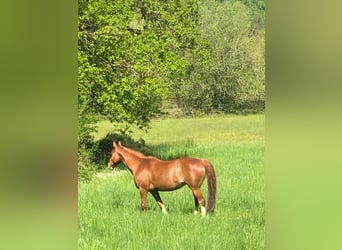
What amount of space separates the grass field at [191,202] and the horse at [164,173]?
1.2 inches

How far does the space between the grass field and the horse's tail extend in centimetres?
3

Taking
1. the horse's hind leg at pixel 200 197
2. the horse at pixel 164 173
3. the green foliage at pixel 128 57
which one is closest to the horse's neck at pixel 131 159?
the horse at pixel 164 173

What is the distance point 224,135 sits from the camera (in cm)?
261

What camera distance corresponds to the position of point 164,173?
2.67m

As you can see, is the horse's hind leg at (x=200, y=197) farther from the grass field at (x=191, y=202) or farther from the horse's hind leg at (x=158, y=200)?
the horse's hind leg at (x=158, y=200)

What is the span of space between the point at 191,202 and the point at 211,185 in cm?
15

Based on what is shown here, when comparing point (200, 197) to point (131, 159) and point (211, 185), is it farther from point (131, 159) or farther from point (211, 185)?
point (131, 159)

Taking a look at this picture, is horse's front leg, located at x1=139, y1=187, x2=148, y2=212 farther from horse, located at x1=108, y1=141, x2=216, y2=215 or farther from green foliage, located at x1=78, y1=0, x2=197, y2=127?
green foliage, located at x1=78, y1=0, x2=197, y2=127

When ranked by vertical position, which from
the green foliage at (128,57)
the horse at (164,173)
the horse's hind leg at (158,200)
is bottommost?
the horse's hind leg at (158,200)

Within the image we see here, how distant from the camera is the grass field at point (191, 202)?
8.29ft

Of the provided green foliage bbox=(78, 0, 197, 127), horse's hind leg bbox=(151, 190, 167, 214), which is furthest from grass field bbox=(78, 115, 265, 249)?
green foliage bbox=(78, 0, 197, 127)

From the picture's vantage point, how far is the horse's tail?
262 cm
